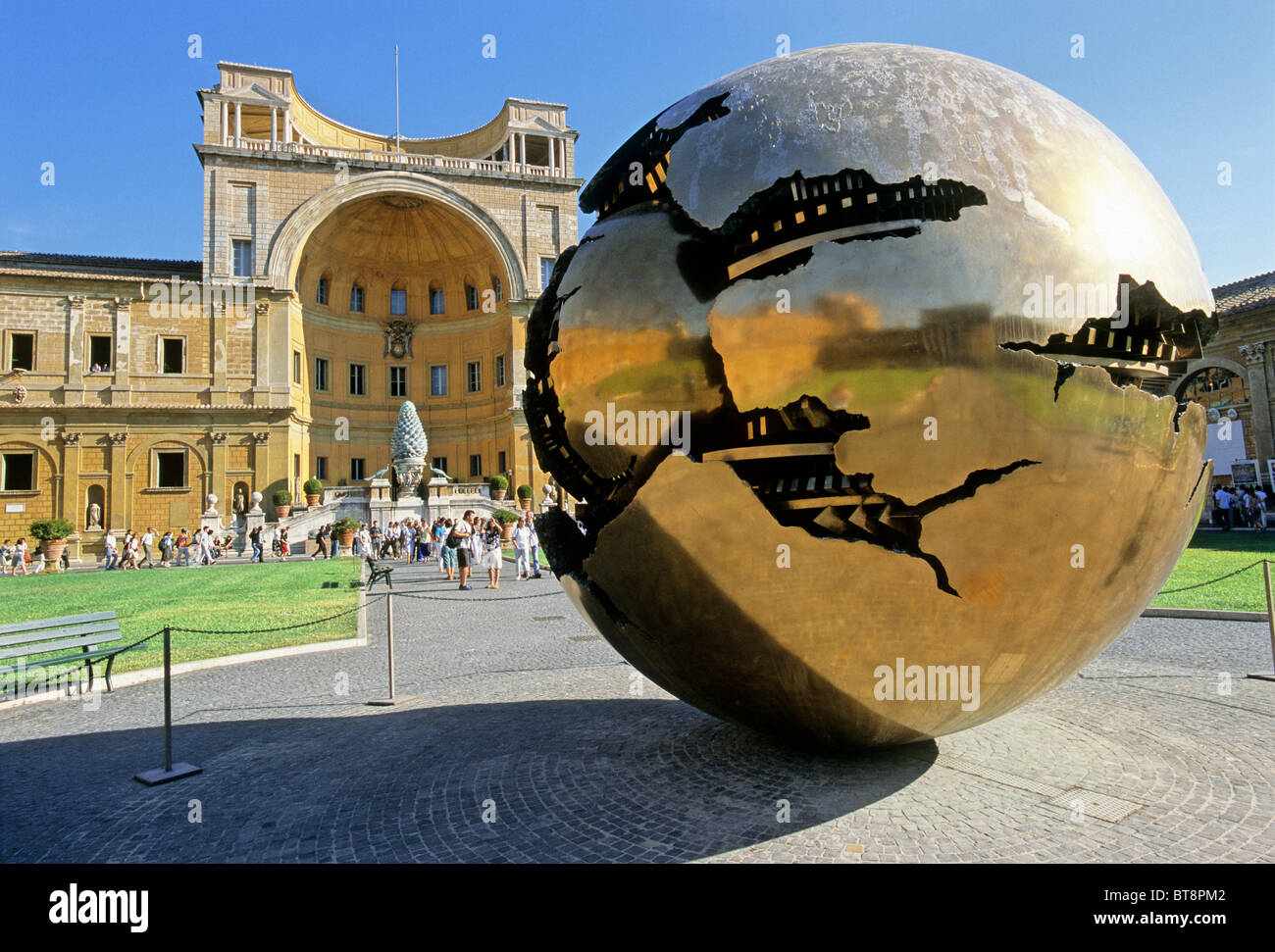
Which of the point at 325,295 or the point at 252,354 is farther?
the point at 325,295

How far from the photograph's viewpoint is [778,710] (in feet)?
13.0

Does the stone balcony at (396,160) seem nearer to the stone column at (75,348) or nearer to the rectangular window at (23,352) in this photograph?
the stone column at (75,348)

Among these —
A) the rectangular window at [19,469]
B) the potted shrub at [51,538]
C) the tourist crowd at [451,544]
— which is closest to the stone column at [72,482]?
the rectangular window at [19,469]

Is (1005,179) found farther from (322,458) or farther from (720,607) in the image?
(322,458)

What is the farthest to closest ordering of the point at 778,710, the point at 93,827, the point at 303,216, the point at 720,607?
the point at 303,216
the point at 93,827
the point at 778,710
the point at 720,607

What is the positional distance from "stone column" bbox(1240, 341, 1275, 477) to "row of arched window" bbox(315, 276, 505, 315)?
39728 millimetres

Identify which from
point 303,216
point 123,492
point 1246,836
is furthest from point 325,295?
point 1246,836

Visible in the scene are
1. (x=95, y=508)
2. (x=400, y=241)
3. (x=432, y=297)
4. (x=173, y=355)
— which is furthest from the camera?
(x=432, y=297)

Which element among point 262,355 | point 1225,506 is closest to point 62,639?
point 1225,506

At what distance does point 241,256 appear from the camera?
42906 millimetres

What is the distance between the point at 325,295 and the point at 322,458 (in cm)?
1089

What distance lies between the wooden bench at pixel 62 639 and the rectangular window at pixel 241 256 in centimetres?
3953

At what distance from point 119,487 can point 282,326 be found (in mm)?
12519

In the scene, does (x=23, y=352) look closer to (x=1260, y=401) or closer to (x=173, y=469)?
(x=173, y=469)
